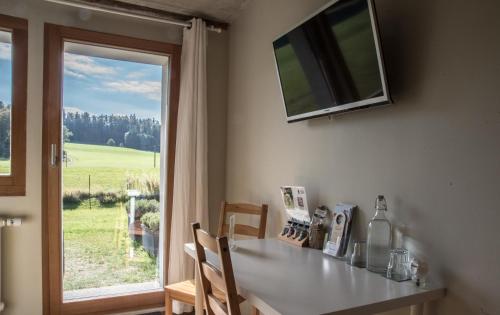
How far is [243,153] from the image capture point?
102 inches

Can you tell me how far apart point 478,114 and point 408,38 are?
0.40 meters

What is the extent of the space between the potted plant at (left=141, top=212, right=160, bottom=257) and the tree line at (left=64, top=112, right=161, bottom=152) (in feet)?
1.79

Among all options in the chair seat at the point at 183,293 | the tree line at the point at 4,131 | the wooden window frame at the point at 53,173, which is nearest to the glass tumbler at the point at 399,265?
the chair seat at the point at 183,293

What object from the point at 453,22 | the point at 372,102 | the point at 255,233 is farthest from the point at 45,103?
the point at 453,22

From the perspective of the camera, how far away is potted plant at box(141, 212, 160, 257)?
2.74 meters

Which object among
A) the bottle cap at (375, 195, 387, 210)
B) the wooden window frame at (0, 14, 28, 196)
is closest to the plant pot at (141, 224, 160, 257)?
the wooden window frame at (0, 14, 28, 196)

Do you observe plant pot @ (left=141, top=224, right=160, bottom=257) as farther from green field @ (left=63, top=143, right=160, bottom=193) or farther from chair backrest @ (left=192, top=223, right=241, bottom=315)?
chair backrest @ (left=192, top=223, right=241, bottom=315)


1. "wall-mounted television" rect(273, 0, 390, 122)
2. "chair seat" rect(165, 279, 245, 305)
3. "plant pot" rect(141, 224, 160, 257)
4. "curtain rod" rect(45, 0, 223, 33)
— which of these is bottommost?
"chair seat" rect(165, 279, 245, 305)

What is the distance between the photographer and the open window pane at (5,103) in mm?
2287

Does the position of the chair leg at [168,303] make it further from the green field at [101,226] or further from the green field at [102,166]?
the green field at [102,166]

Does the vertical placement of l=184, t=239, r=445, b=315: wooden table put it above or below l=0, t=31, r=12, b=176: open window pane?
below

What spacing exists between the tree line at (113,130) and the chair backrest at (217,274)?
4.91 ft

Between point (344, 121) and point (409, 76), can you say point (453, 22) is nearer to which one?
point (409, 76)

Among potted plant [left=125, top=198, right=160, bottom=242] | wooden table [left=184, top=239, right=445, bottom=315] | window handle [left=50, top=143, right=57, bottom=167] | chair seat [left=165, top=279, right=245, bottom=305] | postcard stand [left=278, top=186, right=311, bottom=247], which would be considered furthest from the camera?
potted plant [left=125, top=198, right=160, bottom=242]
